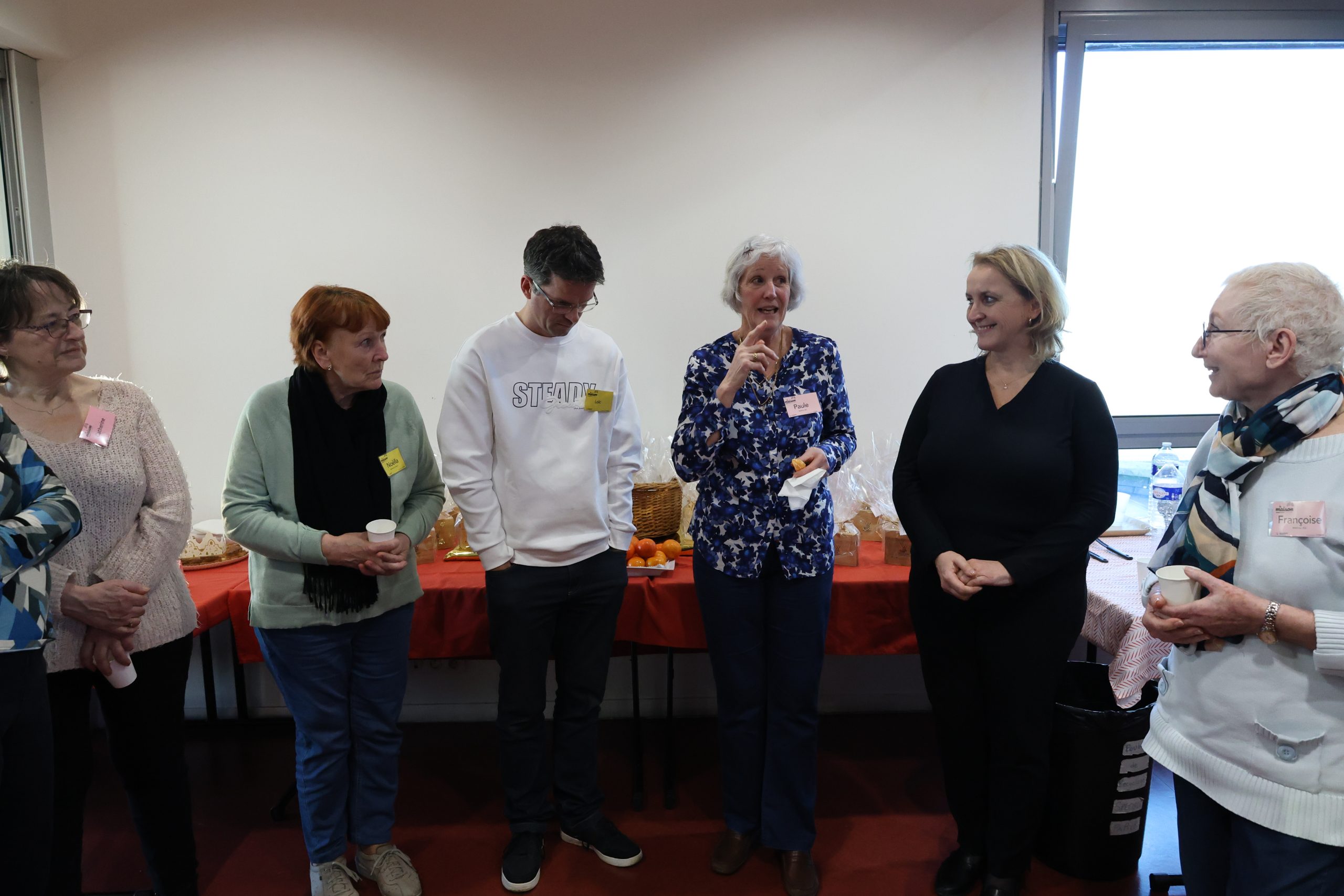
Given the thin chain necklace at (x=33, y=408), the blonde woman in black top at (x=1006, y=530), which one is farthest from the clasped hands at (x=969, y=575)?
the thin chain necklace at (x=33, y=408)

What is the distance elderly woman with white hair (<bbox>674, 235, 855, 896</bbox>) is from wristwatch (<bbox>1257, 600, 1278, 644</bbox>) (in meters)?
0.96

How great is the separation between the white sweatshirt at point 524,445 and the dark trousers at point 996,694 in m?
0.93

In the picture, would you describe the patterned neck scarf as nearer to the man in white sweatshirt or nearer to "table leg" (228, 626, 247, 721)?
the man in white sweatshirt

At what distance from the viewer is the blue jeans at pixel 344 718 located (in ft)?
6.58

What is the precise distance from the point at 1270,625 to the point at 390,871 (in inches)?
84.2

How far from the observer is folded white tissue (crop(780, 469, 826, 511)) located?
197 cm

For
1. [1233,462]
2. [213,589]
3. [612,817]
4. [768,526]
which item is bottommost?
[612,817]

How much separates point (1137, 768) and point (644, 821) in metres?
1.46

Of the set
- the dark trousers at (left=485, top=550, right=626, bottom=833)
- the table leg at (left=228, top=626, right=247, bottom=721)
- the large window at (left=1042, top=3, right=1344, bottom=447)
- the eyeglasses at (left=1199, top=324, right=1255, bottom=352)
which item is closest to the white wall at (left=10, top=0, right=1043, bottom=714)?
the large window at (left=1042, top=3, right=1344, bottom=447)

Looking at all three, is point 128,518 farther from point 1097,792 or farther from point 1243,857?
point 1097,792

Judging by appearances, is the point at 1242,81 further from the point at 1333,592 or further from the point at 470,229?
the point at 470,229

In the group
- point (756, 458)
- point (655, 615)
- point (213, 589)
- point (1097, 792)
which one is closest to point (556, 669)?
point (655, 615)

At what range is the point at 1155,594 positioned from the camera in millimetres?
1419

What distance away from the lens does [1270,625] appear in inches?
49.3
